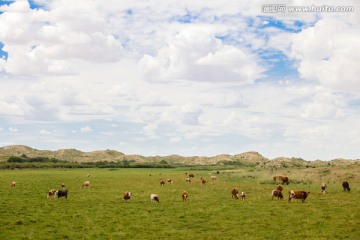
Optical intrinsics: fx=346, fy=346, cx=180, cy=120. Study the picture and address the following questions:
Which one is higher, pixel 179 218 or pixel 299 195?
pixel 299 195

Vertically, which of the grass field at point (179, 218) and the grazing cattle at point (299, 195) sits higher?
the grazing cattle at point (299, 195)

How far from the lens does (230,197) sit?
38000 mm

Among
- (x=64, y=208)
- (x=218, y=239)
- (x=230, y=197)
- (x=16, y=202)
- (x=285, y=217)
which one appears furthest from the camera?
(x=230, y=197)

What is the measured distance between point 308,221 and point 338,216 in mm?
3302

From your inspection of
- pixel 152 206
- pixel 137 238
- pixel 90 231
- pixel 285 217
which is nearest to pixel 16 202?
pixel 152 206

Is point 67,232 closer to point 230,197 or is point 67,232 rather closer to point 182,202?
point 182,202

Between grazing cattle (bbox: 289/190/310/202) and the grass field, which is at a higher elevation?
grazing cattle (bbox: 289/190/310/202)

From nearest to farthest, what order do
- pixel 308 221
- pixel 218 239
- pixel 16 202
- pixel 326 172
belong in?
pixel 218 239 < pixel 308 221 < pixel 16 202 < pixel 326 172

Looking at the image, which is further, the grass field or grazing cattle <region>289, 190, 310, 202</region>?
grazing cattle <region>289, 190, 310, 202</region>

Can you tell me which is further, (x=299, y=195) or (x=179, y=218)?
(x=299, y=195)

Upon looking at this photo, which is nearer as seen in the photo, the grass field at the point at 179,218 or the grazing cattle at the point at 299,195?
the grass field at the point at 179,218

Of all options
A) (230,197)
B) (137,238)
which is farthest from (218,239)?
(230,197)

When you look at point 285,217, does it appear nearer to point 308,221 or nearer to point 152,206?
point 308,221

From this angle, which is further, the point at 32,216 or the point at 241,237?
the point at 32,216
